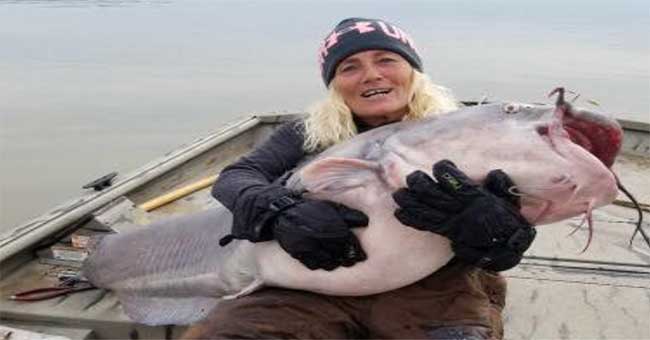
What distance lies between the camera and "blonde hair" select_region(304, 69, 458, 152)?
2.90 metres

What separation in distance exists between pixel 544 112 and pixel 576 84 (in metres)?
13.5

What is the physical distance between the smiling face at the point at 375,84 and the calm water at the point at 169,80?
15.0 feet

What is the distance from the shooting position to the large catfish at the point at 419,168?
88.8 inches

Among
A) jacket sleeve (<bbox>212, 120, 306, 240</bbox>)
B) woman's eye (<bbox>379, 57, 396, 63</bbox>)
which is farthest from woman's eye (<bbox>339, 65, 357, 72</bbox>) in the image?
jacket sleeve (<bbox>212, 120, 306, 240</bbox>)

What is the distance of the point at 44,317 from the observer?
3.30 meters

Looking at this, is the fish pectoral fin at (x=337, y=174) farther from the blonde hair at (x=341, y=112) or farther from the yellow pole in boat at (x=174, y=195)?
the yellow pole in boat at (x=174, y=195)

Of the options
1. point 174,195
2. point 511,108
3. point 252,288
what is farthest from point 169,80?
point 511,108

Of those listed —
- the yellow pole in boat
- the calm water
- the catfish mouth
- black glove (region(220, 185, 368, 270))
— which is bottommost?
the calm water

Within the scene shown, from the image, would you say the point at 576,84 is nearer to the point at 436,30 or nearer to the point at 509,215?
the point at 509,215

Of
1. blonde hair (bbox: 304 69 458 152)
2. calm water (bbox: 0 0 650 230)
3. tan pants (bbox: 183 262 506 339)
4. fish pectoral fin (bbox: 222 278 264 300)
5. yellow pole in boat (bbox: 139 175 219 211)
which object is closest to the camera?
tan pants (bbox: 183 262 506 339)

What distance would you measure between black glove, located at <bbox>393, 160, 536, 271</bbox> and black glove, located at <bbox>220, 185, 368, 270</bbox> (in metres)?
0.21

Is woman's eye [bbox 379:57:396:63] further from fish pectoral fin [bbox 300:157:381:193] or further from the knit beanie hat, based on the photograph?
fish pectoral fin [bbox 300:157:381:193]

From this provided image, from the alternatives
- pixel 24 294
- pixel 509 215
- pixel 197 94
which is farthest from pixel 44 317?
pixel 197 94

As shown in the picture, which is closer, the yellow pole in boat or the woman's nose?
the woman's nose
